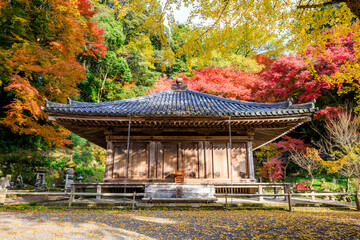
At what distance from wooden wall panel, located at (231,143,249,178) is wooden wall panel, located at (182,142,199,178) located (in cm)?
191

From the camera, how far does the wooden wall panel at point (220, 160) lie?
33.9 ft

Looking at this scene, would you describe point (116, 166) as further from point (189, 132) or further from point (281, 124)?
point (281, 124)

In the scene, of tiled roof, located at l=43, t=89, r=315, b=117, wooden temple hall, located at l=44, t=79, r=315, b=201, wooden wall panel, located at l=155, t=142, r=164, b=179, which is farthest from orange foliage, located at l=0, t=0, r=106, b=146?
wooden wall panel, located at l=155, t=142, r=164, b=179

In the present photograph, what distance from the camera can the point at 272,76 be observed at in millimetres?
18172

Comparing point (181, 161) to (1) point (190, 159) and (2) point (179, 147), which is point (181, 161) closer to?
(1) point (190, 159)

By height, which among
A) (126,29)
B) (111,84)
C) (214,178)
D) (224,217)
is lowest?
(224,217)

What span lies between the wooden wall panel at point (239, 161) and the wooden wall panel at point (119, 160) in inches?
221

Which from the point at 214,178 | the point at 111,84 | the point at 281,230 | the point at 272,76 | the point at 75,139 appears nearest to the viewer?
the point at 281,230

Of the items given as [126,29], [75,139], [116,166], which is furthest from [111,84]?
[116,166]

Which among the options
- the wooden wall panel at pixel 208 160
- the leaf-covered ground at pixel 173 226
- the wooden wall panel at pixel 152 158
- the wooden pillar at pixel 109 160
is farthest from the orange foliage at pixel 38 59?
the wooden wall panel at pixel 208 160

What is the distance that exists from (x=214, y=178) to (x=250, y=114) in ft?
12.4

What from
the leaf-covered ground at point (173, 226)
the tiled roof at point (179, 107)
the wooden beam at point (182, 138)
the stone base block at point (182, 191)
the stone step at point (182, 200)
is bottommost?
the leaf-covered ground at point (173, 226)

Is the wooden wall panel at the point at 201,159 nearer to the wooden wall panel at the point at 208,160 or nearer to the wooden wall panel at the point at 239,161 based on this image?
the wooden wall panel at the point at 208,160

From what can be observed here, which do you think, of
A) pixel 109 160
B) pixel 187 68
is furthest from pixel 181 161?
pixel 187 68
